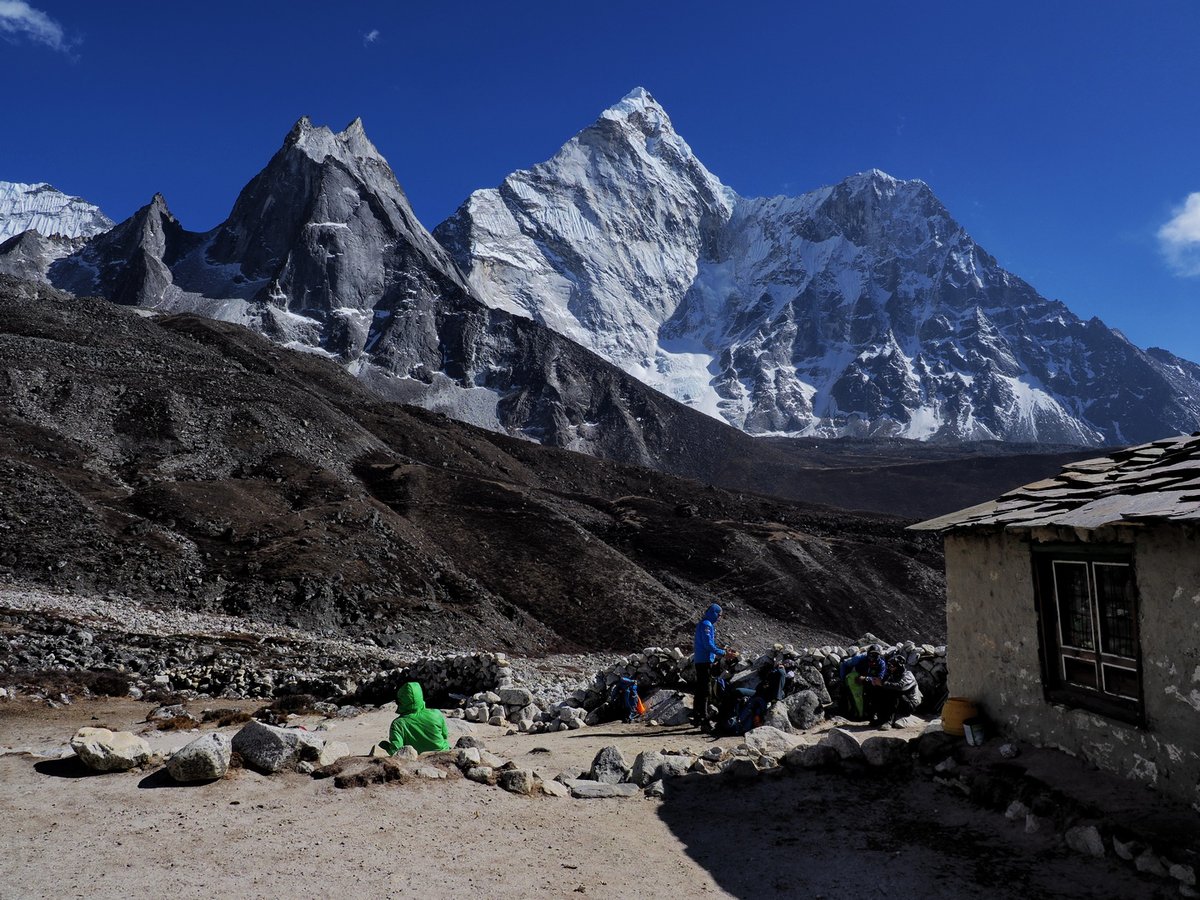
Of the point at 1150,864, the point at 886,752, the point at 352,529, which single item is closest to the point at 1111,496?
the point at 1150,864

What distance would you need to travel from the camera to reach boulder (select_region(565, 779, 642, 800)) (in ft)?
28.8

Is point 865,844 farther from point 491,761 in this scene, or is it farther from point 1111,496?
point 1111,496

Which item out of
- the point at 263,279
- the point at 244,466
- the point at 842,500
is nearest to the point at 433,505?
the point at 244,466

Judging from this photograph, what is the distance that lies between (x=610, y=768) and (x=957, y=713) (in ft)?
13.8

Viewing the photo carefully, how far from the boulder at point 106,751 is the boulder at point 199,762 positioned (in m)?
0.47

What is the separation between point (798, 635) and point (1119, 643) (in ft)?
98.4

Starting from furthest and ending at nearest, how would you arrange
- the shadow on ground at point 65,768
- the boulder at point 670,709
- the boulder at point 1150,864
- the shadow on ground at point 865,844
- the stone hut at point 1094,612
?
the boulder at point 670,709
the shadow on ground at point 65,768
the stone hut at point 1094,612
the shadow on ground at point 865,844
the boulder at point 1150,864

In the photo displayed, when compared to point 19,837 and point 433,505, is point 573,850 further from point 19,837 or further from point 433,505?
point 433,505

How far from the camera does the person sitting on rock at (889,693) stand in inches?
476

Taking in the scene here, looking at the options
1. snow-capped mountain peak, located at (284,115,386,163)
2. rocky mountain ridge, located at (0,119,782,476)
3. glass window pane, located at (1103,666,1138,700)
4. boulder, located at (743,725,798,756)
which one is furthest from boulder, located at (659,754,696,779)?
snow-capped mountain peak, located at (284,115,386,163)

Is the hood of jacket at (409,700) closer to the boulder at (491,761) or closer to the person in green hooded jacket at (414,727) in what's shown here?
the person in green hooded jacket at (414,727)

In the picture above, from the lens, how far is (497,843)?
7.20 meters

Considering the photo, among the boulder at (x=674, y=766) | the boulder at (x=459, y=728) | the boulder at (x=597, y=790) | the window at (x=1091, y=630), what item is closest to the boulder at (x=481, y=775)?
the boulder at (x=597, y=790)

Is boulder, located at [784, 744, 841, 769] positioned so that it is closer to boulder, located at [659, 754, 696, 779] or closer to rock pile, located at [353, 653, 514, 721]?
boulder, located at [659, 754, 696, 779]
